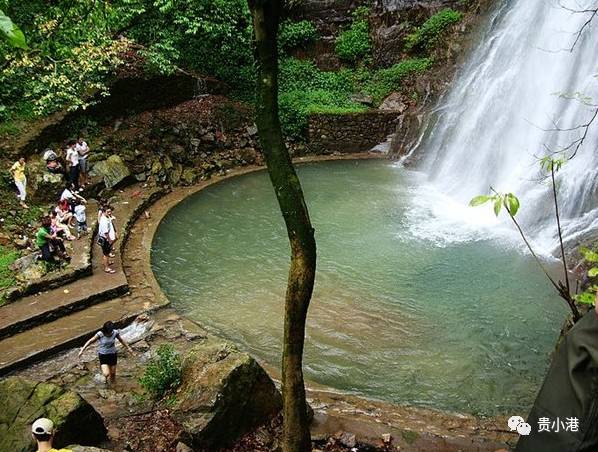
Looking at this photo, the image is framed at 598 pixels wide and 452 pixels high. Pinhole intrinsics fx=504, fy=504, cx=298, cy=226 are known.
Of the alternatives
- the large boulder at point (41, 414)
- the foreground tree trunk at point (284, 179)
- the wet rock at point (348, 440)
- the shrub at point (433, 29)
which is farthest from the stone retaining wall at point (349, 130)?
the foreground tree trunk at point (284, 179)

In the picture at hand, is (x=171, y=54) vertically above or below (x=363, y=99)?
above

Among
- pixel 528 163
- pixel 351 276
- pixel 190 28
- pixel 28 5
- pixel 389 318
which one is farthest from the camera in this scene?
pixel 190 28

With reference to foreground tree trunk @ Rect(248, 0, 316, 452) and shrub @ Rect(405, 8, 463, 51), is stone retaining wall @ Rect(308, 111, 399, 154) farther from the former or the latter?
foreground tree trunk @ Rect(248, 0, 316, 452)

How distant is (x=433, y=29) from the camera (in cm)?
1925

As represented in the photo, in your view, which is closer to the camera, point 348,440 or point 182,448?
point 182,448

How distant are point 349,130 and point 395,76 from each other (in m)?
3.26

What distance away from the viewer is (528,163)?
14219 millimetres

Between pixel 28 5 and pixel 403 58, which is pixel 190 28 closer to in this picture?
pixel 28 5

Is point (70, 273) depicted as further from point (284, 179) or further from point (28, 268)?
point (284, 179)

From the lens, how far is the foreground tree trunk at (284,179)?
3949mm

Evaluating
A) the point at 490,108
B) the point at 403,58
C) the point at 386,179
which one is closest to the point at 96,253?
the point at 386,179

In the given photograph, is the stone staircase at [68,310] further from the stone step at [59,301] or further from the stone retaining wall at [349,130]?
the stone retaining wall at [349,130]

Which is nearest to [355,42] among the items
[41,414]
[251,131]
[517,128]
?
[251,131]

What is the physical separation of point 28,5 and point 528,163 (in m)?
13.4
